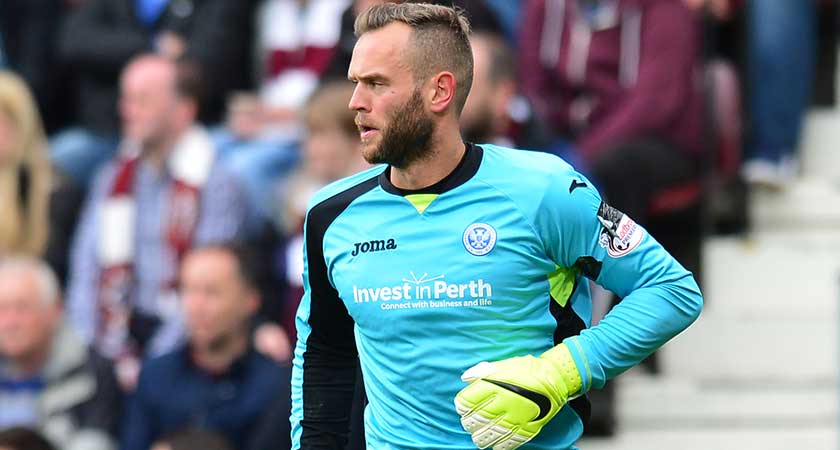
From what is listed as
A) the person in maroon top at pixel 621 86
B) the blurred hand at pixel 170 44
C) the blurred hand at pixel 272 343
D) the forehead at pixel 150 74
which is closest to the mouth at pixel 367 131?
the blurred hand at pixel 272 343

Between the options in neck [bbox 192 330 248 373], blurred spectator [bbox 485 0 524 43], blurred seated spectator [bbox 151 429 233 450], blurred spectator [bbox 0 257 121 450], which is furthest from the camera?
blurred spectator [bbox 485 0 524 43]

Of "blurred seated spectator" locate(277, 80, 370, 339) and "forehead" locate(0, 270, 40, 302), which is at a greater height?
"blurred seated spectator" locate(277, 80, 370, 339)

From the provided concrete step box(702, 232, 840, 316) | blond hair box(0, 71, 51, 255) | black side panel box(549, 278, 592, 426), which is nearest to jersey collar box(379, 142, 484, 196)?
black side panel box(549, 278, 592, 426)

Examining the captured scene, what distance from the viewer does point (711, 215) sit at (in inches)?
312

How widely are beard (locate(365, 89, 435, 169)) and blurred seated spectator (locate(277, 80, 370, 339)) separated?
2587 millimetres

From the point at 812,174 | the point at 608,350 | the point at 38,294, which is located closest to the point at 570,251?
the point at 608,350

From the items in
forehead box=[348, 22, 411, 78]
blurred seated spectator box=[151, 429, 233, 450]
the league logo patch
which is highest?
forehead box=[348, 22, 411, 78]

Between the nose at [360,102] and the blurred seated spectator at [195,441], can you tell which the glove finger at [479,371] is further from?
the blurred seated spectator at [195,441]

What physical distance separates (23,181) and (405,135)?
4313mm

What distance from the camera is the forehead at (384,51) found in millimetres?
3850

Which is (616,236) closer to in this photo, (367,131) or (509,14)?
(367,131)

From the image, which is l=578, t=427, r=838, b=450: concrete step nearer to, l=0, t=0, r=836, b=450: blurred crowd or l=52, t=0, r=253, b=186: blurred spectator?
l=0, t=0, r=836, b=450: blurred crowd

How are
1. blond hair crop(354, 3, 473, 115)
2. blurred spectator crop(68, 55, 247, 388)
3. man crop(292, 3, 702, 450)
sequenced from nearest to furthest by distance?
man crop(292, 3, 702, 450) < blond hair crop(354, 3, 473, 115) < blurred spectator crop(68, 55, 247, 388)

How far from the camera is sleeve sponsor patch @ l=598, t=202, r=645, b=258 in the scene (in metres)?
3.79
